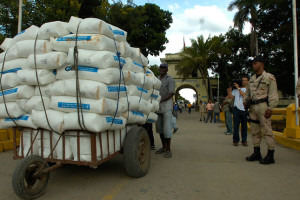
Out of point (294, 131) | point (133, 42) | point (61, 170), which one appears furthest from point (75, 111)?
point (133, 42)

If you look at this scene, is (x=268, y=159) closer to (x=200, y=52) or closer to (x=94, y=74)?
(x=94, y=74)

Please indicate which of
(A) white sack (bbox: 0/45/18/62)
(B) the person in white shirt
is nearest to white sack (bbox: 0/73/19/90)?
(A) white sack (bbox: 0/45/18/62)

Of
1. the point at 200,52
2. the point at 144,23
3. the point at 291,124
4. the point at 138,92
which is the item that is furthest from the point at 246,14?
the point at 138,92

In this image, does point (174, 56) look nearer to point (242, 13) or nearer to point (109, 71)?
point (242, 13)

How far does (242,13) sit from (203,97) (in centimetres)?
1306

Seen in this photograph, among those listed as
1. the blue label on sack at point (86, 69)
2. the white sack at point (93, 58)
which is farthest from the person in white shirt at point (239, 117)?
the blue label on sack at point (86, 69)

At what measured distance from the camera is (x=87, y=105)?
2904mm

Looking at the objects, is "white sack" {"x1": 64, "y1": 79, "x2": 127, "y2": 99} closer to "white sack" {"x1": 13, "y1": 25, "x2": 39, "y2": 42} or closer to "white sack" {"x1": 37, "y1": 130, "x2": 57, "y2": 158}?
"white sack" {"x1": 37, "y1": 130, "x2": 57, "y2": 158}

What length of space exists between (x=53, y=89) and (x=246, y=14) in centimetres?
2295

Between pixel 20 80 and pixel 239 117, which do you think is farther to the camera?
pixel 239 117

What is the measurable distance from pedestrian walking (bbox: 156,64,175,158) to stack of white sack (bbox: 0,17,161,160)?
4.95 feet

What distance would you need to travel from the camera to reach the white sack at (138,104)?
3557 millimetres

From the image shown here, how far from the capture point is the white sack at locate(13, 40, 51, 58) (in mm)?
3233

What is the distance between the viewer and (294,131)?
6.16 m
